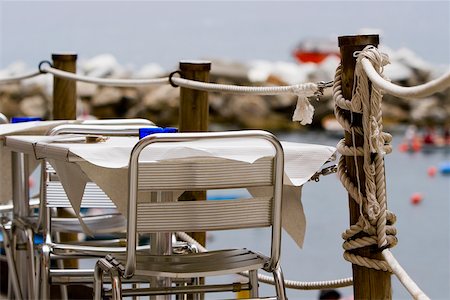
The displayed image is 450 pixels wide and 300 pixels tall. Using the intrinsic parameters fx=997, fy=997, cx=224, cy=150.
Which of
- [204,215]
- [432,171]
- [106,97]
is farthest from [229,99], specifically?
[204,215]

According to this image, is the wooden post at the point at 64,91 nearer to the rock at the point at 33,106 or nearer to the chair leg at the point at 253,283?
the chair leg at the point at 253,283

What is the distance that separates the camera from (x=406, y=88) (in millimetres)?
1862

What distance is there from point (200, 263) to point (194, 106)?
1.44m

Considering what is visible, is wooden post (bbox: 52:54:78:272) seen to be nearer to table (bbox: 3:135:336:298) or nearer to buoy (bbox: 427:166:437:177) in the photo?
table (bbox: 3:135:336:298)

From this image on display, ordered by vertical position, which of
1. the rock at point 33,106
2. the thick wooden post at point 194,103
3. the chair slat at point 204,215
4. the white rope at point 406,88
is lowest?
the rock at point 33,106

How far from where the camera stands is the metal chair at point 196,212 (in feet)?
7.02

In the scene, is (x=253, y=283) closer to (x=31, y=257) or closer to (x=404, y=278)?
(x=404, y=278)

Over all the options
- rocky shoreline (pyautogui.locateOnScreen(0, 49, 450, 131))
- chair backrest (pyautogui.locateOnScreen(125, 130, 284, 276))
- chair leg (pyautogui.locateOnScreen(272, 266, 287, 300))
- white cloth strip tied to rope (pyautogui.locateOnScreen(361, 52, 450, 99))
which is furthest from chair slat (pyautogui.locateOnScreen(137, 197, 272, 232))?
rocky shoreline (pyautogui.locateOnScreen(0, 49, 450, 131))

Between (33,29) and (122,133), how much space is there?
36.4 meters

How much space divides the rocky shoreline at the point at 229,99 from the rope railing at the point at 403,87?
823 inches

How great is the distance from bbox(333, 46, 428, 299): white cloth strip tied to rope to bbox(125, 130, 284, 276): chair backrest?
173mm

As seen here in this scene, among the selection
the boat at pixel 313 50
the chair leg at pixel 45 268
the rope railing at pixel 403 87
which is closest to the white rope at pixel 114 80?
the chair leg at pixel 45 268

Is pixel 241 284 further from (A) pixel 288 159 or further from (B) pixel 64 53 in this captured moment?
(B) pixel 64 53

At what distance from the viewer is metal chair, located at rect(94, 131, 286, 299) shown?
2140 millimetres
